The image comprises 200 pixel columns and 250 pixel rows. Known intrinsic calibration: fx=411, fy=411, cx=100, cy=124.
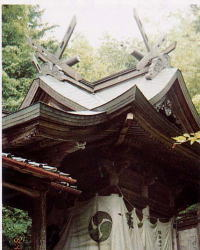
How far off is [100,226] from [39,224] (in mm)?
1736

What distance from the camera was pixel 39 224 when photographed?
564cm

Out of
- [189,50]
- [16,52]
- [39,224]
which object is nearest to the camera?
[39,224]

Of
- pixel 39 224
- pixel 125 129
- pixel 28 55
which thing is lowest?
pixel 39 224

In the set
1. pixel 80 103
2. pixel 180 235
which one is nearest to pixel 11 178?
pixel 80 103

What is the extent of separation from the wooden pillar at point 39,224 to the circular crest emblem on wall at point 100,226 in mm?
1681

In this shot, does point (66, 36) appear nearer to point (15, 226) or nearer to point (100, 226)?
point (100, 226)

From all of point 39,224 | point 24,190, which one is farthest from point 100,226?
point 24,190

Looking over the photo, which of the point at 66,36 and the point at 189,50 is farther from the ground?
the point at 189,50

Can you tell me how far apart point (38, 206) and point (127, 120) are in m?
1.87

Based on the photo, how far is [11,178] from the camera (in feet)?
17.0

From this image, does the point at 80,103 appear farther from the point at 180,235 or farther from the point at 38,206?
the point at 180,235

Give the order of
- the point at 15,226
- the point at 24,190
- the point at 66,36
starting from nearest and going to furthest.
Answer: the point at 24,190, the point at 66,36, the point at 15,226

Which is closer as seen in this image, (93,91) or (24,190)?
(24,190)

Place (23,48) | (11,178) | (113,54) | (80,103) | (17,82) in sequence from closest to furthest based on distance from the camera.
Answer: (11,178) → (80,103) → (17,82) → (23,48) → (113,54)
